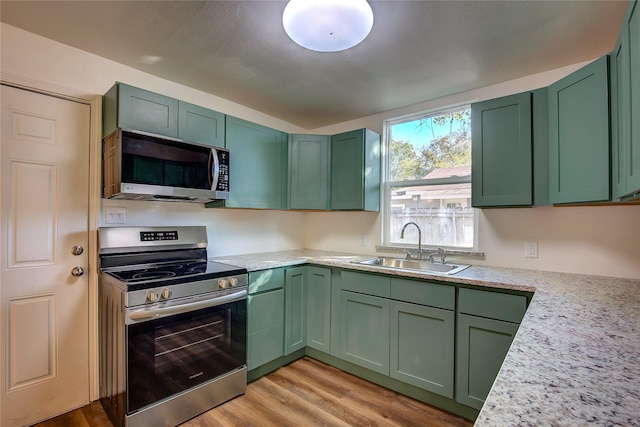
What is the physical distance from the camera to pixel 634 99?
46.9 inches

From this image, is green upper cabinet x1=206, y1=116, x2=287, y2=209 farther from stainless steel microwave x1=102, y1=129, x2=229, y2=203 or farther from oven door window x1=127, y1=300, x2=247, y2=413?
oven door window x1=127, y1=300, x2=247, y2=413

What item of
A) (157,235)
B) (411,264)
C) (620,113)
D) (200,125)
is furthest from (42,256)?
(620,113)

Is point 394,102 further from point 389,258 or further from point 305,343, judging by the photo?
point 305,343

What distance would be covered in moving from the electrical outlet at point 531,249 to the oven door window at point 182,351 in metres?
2.11

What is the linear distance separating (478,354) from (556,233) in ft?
3.43

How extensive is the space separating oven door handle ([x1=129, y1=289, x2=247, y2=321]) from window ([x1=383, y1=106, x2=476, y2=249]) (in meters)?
1.56

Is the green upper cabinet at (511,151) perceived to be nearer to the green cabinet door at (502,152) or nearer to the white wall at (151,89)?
the green cabinet door at (502,152)

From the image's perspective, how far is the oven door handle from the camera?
1667 millimetres

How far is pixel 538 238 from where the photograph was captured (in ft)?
7.29

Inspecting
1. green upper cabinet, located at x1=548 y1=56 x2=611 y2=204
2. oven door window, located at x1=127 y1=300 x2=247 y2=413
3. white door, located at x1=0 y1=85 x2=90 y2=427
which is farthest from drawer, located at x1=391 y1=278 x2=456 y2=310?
white door, located at x1=0 y1=85 x2=90 y2=427

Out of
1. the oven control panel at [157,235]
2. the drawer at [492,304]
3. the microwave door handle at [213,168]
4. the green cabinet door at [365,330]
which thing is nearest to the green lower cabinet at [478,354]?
the drawer at [492,304]

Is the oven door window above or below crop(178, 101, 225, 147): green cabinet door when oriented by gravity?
below

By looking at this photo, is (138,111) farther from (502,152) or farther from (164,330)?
(502,152)

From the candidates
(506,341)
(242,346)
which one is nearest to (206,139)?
(242,346)
